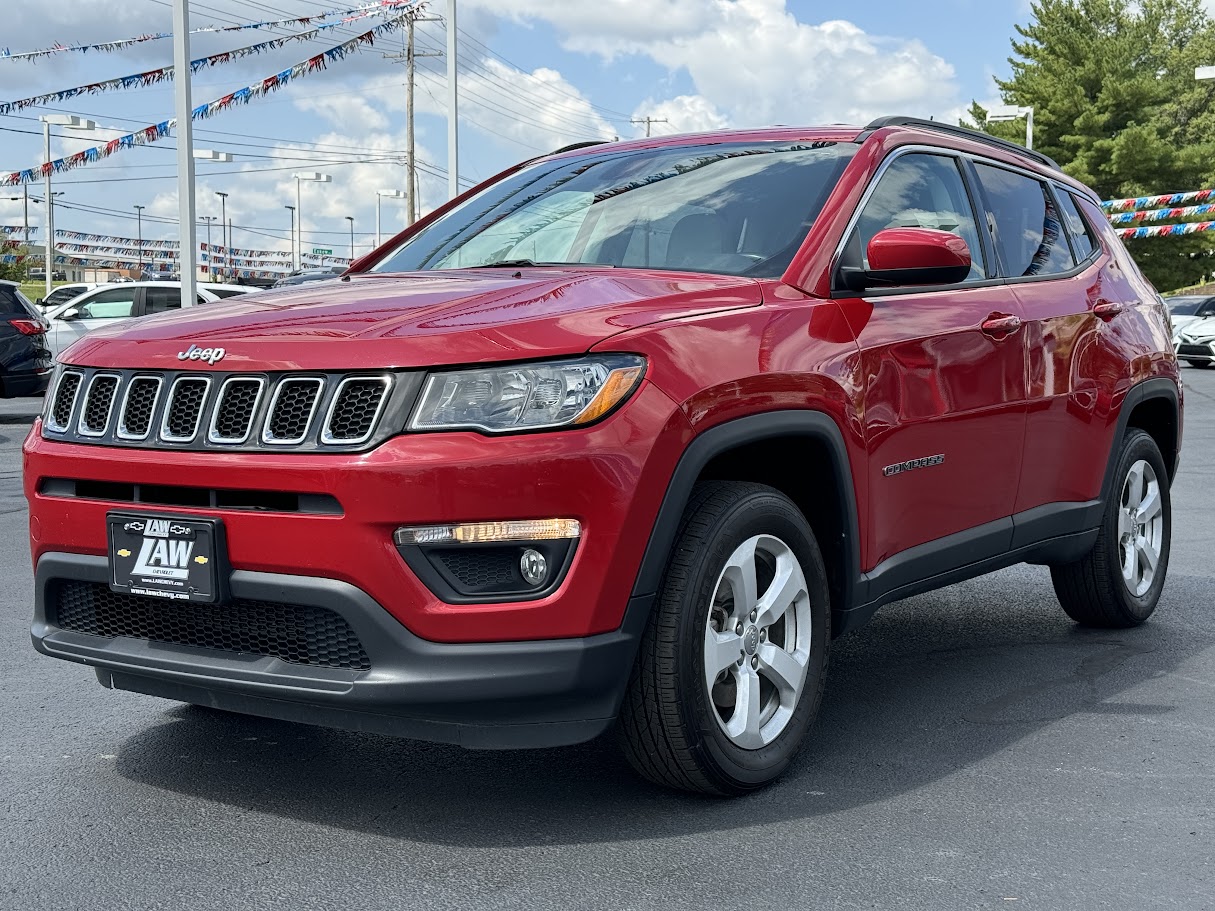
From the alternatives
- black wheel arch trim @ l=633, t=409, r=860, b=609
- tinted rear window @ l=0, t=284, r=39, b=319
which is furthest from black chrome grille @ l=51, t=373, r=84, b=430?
tinted rear window @ l=0, t=284, r=39, b=319

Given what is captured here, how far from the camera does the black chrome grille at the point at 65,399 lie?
11.8 feet

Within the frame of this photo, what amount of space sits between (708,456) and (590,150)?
6.94ft

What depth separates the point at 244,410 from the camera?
3209 mm

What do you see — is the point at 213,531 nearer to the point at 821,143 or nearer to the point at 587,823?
the point at 587,823

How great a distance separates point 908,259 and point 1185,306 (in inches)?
1123

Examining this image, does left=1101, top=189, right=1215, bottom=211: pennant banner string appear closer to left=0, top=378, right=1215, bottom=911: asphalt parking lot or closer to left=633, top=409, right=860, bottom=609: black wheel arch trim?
left=0, top=378, right=1215, bottom=911: asphalt parking lot

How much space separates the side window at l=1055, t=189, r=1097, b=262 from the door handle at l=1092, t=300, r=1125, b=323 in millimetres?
203

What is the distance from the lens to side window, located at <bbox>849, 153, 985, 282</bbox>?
14.1ft

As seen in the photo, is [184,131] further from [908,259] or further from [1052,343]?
[908,259]

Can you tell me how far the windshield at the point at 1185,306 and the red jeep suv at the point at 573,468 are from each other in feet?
89.6

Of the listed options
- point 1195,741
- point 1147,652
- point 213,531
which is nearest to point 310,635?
point 213,531

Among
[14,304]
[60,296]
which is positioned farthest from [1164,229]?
[14,304]

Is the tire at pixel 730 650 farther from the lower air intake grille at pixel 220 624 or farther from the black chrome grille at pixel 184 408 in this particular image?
the black chrome grille at pixel 184 408

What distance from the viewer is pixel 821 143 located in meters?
4.48
